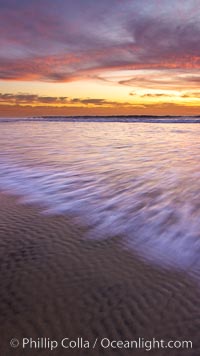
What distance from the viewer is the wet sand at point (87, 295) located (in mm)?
1996

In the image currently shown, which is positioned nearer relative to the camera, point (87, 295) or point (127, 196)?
point (87, 295)

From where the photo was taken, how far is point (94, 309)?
220cm

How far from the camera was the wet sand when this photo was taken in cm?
200

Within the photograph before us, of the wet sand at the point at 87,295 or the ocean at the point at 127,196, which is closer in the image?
the wet sand at the point at 87,295

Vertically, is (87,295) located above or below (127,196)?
below

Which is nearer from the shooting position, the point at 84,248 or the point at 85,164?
the point at 84,248

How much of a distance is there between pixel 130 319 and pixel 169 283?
1.82 feet

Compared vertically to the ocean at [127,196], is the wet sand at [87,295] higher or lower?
lower

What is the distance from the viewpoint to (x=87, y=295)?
2361mm

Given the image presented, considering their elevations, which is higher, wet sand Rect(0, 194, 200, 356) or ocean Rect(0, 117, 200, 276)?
ocean Rect(0, 117, 200, 276)

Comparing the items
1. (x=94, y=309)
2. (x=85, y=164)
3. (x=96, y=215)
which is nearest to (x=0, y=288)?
(x=94, y=309)

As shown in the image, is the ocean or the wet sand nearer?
the wet sand

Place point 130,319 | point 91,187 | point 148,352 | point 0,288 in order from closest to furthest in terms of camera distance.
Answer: point 148,352, point 130,319, point 0,288, point 91,187

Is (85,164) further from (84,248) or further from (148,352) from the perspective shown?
(148,352)
